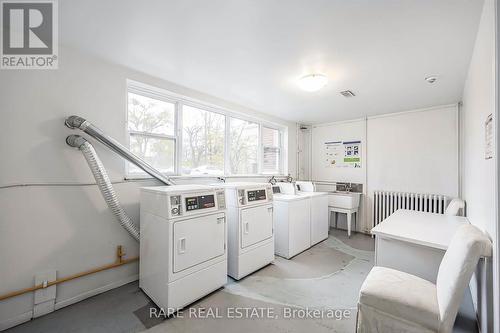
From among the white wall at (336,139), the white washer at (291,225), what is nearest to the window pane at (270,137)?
the white wall at (336,139)

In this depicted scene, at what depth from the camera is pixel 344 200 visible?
427 cm

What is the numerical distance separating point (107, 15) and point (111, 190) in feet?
4.95

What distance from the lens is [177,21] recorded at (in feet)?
5.43

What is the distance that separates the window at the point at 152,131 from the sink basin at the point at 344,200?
10.7ft

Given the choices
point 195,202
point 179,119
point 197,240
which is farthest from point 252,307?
point 179,119

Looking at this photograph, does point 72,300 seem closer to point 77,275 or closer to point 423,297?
point 77,275

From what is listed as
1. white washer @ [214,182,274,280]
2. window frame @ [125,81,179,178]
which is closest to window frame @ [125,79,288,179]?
window frame @ [125,81,179,178]

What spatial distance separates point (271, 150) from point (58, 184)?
3.51m

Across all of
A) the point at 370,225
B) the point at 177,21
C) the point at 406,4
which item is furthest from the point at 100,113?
the point at 370,225

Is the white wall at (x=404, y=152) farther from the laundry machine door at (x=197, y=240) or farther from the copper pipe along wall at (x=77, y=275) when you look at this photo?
the copper pipe along wall at (x=77, y=275)

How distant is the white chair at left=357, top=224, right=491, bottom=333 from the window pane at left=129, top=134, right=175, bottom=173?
2550 millimetres

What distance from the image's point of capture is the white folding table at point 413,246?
5.98 ft

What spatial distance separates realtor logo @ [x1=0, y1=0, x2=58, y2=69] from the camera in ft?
5.16

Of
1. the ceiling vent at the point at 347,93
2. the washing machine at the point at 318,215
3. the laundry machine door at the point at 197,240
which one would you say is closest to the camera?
the laundry machine door at the point at 197,240
